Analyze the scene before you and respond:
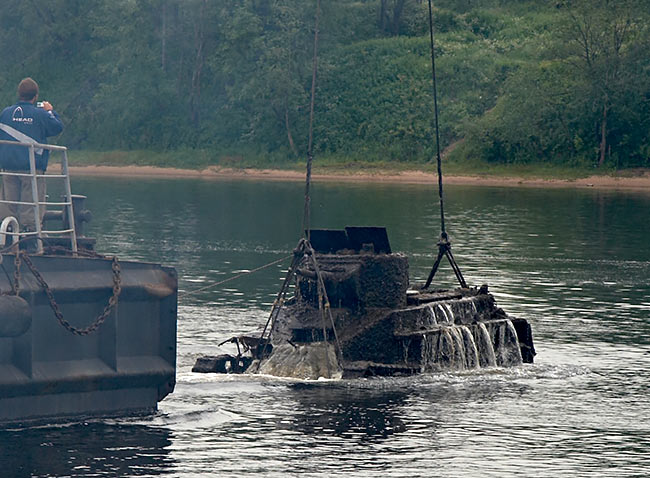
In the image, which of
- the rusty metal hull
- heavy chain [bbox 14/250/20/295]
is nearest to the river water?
the rusty metal hull

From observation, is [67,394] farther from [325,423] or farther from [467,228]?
[467,228]

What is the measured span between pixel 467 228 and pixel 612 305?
58.5ft

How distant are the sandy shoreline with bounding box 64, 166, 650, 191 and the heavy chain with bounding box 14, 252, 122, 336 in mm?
56371

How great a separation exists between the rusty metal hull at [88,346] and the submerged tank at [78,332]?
0.01m

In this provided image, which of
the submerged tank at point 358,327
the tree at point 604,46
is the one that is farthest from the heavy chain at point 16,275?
the tree at point 604,46

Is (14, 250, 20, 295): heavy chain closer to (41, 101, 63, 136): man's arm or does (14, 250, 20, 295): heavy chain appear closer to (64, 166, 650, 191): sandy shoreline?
(41, 101, 63, 136): man's arm

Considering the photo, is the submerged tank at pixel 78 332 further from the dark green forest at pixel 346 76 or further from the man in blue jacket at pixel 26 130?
the dark green forest at pixel 346 76

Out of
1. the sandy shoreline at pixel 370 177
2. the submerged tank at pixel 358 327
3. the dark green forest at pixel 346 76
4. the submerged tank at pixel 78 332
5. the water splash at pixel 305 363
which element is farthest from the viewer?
the dark green forest at pixel 346 76

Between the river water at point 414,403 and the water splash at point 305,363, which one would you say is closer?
the river water at point 414,403

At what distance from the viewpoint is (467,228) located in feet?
149

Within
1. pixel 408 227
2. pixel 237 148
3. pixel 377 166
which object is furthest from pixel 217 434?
pixel 237 148

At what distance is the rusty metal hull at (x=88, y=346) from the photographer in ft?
49.6

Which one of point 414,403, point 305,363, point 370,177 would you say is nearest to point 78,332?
point 414,403

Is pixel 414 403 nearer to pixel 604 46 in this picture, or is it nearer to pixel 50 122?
pixel 50 122
